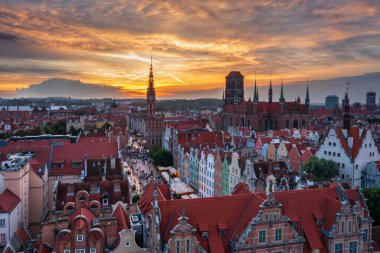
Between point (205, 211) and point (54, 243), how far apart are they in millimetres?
15753

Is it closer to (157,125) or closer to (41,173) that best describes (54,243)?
(41,173)

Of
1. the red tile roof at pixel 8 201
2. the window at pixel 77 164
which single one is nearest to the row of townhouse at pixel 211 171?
the window at pixel 77 164

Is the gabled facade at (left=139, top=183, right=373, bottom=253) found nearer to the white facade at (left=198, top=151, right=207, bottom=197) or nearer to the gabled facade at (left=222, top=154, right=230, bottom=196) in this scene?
the gabled facade at (left=222, top=154, right=230, bottom=196)

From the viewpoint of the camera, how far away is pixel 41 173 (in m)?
59.0

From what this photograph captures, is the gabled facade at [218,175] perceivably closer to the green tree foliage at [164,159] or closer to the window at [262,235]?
the window at [262,235]

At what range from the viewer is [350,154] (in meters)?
71.1

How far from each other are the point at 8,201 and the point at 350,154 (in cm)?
5977

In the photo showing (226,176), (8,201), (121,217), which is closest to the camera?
(121,217)

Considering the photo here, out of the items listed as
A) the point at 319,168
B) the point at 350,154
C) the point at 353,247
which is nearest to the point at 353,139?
the point at 350,154

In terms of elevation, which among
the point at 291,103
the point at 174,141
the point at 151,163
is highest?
the point at 291,103

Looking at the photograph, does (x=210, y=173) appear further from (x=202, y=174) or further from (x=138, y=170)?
(x=138, y=170)

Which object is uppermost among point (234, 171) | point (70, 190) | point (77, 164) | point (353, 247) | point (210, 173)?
Answer: point (77, 164)

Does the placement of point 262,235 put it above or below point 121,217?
above

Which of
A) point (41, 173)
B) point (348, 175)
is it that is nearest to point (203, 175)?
point (348, 175)
